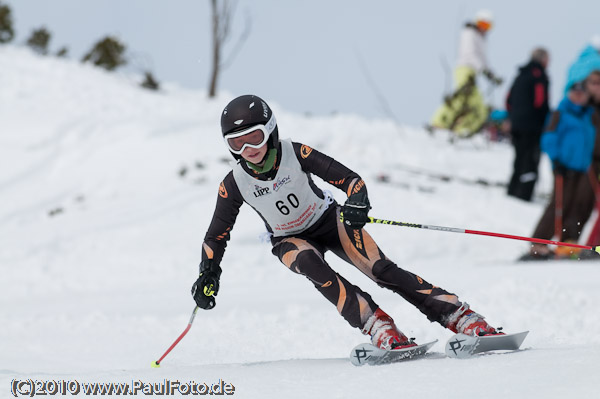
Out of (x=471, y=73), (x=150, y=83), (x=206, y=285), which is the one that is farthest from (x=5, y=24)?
(x=206, y=285)

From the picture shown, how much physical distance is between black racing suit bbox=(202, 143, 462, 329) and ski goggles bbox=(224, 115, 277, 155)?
0.53ft

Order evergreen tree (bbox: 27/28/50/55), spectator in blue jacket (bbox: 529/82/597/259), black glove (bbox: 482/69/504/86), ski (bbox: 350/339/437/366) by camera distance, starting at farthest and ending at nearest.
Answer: evergreen tree (bbox: 27/28/50/55) < black glove (bbox: 482/69/504/86) < spectator in blue jacket (bbox: 529/82/597/259) < ski (bbox: 350/339/437/366)

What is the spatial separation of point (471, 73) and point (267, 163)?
1194cm

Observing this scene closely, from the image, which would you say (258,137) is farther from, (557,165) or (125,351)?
(557,165)

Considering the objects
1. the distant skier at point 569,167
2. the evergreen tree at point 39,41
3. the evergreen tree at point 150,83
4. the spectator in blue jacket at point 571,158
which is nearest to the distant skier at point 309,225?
the distant skier at point 569,167

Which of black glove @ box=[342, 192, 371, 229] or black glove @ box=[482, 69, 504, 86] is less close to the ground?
black glove @ box=[342, 192, 371, 229]

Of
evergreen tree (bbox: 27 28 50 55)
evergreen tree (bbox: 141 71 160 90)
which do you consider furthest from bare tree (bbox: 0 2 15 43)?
evergreen tree (bbox: 141 71 160 90)

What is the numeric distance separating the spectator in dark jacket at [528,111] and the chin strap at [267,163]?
734 centimetres

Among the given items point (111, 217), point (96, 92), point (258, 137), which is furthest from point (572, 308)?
point (96, 92)

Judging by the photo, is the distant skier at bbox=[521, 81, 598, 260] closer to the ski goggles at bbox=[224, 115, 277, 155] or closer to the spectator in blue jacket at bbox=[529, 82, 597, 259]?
the spectator in blue jacket at bbox=[529, 82, 597, 259]

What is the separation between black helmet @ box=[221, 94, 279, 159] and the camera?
358 cm

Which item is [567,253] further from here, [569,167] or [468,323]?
[468,323]

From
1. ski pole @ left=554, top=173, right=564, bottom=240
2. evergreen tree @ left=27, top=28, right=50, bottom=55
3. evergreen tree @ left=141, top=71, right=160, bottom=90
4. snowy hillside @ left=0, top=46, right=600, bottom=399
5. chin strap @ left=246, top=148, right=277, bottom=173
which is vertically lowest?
evergreen tree @ left=27, top=28, right=50, bottom=55

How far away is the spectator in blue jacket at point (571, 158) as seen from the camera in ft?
23.4
